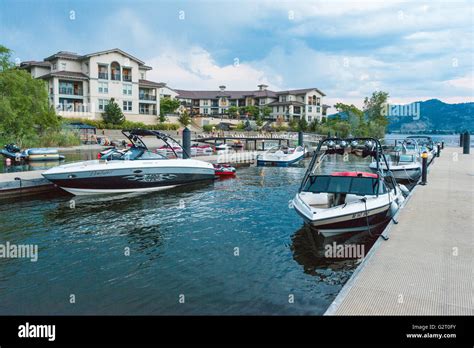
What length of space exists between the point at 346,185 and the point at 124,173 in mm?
10500

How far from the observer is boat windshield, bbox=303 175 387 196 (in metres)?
11.1

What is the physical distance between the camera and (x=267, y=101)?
94625 millimetres

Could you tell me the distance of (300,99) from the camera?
9294cm

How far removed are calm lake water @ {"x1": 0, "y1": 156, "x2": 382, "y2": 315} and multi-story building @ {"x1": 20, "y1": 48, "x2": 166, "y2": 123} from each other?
47604 mm

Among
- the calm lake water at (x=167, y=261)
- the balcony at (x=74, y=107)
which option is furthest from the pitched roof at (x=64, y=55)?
the calm lake water at (x=167, y=261)

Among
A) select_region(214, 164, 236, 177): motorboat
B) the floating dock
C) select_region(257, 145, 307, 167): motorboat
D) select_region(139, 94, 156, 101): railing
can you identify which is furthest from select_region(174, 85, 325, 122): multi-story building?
the floating dock

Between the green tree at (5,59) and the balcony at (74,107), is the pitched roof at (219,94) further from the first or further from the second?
the green tree at (5,59)

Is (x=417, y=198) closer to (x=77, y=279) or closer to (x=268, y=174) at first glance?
(x=77, y=279)

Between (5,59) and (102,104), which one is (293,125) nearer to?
(102,104)

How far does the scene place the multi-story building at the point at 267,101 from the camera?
9060cm

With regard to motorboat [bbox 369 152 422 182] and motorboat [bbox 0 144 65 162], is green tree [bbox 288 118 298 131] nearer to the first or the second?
motorboat [bbox 369 152 422 182]

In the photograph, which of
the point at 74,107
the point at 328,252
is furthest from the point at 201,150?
the point at 74,107
